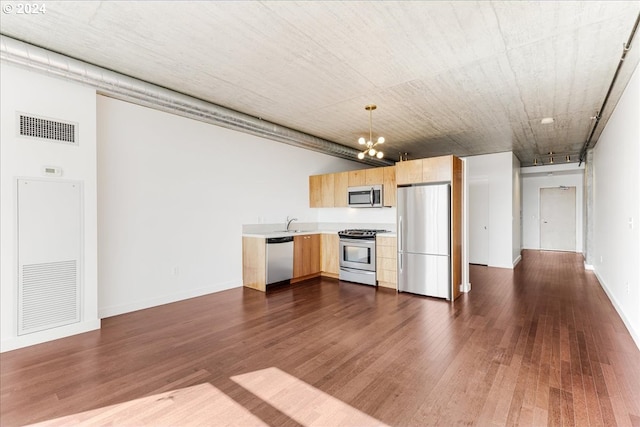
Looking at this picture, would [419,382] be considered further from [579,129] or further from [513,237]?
[513,237]

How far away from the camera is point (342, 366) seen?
8.91 feet

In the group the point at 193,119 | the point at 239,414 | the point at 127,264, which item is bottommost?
the point at 239,414

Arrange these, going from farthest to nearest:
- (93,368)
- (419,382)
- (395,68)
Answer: (395,68) < (93,368) < (419,382)

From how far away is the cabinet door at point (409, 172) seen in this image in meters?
5.16

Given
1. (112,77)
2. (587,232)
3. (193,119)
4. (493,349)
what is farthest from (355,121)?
(587,232)

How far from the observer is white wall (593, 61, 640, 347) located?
128 inches

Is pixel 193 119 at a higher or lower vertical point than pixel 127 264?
higher

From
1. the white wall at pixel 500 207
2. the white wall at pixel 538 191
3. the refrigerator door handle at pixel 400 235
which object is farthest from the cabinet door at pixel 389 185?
the white wall at pixel 538 191

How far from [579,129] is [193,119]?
7.00 metres

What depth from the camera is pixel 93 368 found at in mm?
2693

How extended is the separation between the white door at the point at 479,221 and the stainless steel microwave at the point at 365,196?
11.7ft

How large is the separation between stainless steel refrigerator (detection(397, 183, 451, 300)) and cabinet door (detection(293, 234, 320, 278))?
6.03ft

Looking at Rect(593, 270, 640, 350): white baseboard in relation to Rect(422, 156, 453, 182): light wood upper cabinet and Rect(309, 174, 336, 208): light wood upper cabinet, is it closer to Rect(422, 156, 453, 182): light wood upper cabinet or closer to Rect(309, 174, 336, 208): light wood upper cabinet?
Rect(422, 156, 453, 182): light wood upper cabinet

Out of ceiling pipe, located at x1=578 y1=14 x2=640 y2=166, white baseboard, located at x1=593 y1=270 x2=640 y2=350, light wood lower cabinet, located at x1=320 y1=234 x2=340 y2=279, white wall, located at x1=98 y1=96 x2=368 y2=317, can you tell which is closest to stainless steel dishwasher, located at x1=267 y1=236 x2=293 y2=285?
white wall, located at x1=98 y1=96 x2=368 y2=317
